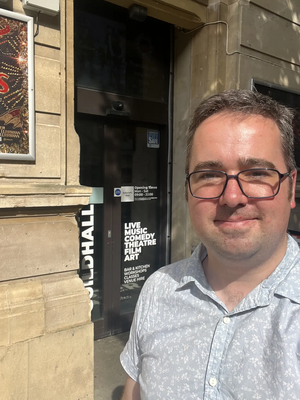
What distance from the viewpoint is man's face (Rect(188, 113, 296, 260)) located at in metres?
1.22

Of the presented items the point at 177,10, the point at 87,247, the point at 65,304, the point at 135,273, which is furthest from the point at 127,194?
the point at 177,10

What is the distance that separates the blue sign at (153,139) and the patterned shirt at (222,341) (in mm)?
3572

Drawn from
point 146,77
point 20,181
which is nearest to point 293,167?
point 20,181

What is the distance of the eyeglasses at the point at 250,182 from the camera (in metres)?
1.23

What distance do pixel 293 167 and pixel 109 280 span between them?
140 inches

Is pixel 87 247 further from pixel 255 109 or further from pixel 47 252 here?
pixel 255 109

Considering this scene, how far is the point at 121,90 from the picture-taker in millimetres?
4555

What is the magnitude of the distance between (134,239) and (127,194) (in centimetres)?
68

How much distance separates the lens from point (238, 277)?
4.32 ft

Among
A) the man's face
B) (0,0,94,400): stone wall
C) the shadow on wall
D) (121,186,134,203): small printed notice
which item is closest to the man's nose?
the man's face

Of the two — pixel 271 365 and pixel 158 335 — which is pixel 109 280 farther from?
pixel 271 365

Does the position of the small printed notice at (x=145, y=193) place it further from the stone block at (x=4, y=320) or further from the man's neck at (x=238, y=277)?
the man's neck at (x=238, y=277)

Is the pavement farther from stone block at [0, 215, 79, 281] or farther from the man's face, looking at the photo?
the man's face

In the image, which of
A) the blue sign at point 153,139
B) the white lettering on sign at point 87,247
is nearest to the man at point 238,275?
the white lettering on sign at point 87,247
